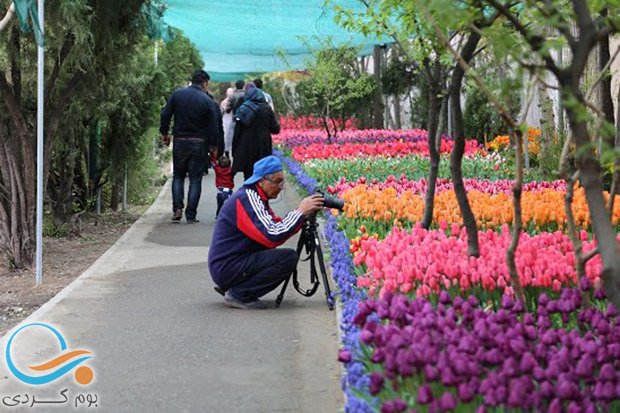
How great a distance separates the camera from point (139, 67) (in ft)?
51.8

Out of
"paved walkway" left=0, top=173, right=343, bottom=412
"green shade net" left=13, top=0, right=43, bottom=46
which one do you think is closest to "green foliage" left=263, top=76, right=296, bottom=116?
"green shade net" left=13, top=0, right=43, bottom=46

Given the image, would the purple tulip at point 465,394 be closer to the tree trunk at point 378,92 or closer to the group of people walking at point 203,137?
the group of people walking at point 203,137

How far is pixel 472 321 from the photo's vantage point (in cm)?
550

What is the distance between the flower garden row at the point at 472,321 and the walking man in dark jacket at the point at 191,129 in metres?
5.08

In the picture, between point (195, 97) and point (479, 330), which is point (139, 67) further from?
point (479, 330)

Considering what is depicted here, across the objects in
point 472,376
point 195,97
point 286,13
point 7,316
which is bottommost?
point 7,316

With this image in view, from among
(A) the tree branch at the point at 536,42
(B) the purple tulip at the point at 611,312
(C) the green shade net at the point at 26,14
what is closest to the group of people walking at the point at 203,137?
(C) the green shade net at the point at 26,14

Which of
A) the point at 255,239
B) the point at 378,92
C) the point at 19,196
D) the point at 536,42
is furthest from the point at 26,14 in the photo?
the point at 378,92

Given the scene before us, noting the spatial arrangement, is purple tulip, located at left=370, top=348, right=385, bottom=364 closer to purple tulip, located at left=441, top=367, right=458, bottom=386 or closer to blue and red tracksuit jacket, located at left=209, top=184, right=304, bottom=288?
purple tulip, located at left=441, top=367, right=458, bottom=386

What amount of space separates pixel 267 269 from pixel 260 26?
39.1 feet

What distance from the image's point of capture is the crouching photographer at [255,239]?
8.42 m

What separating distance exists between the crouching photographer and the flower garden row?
1.59 ft

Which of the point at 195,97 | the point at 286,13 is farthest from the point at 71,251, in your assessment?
the point at 286,13

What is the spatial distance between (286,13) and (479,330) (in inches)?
532
